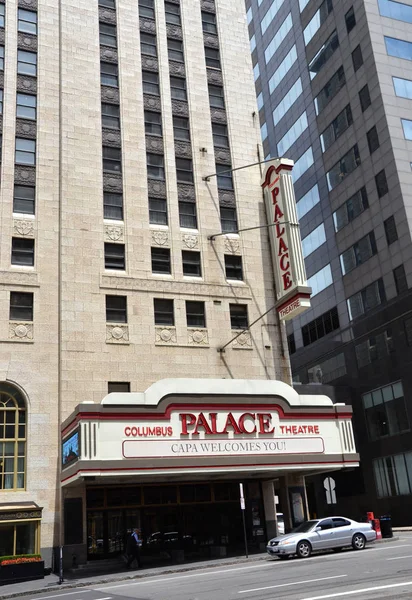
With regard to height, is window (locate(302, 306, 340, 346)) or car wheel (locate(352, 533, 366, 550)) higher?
window (locate(302, 306, 340, 346))

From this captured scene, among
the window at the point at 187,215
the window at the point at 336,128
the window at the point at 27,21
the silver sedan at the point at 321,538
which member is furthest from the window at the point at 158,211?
the window at the point at 336,128

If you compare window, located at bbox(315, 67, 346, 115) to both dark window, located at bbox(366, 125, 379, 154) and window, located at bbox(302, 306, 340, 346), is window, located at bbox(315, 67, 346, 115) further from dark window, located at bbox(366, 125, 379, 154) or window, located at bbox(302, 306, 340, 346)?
window, located at bbox(302, 306, 340, 346)

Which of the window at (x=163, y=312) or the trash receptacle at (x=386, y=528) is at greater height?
the window at (x=163, y=312)

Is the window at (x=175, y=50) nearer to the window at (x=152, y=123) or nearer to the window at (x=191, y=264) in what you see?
the window at (x=152, y=123)

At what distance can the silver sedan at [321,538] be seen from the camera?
2677 centimetres

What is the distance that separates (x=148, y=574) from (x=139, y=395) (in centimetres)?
789

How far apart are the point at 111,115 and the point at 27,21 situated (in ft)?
26.6

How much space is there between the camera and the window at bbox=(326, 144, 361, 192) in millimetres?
59031

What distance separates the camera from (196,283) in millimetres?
38031

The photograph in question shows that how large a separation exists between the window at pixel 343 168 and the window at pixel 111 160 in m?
27.6

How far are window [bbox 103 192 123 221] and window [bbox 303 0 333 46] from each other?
39263 millimetres

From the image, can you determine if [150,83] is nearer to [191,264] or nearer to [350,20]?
[191,264]

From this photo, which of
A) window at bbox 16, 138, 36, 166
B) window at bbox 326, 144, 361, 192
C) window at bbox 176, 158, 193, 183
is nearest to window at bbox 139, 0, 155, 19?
window at bbox 176, 158, 193, 183

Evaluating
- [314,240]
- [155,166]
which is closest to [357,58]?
[314,240]
